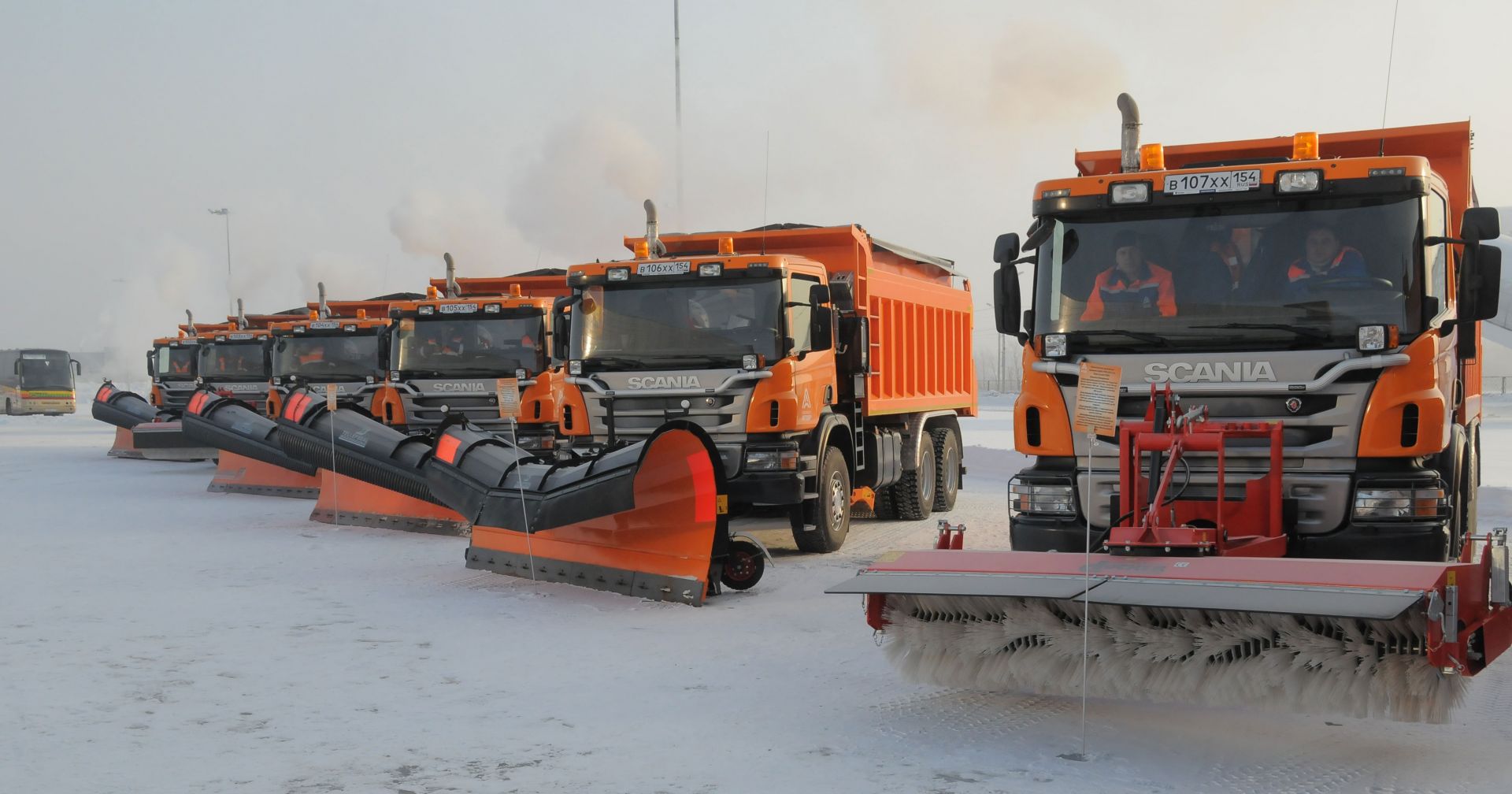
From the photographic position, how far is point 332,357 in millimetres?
21062

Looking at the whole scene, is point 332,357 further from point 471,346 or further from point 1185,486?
point 1185,486

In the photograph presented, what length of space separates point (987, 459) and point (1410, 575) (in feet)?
64.5

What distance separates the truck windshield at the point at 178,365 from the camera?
27.1m

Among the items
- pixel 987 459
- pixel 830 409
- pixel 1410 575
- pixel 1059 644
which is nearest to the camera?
pixel 1410 575

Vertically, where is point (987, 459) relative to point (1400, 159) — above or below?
below


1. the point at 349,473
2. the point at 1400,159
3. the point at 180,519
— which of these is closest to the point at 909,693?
the point at 1400,159

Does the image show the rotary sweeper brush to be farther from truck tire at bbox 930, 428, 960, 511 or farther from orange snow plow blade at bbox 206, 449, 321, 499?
orange snow plow blade at bbox 206, 449, 321, 499

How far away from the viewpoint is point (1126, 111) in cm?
781

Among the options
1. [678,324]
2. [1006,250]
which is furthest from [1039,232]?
[678,324]

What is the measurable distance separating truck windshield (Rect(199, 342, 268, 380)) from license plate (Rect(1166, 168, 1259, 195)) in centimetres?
1995

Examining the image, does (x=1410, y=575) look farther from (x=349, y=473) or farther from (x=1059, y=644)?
(x=349, y=473)

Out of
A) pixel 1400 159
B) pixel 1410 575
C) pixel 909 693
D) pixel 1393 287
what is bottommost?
pixel 909 693

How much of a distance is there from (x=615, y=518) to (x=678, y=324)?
2621 mm

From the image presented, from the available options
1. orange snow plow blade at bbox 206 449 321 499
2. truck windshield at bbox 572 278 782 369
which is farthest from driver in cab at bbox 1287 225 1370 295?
orange snow plow blade at bbox 206 449 321 499
